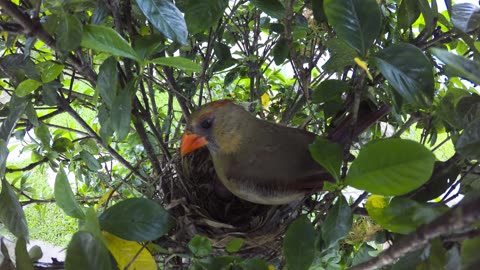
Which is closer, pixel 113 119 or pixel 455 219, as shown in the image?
pixel 455 219

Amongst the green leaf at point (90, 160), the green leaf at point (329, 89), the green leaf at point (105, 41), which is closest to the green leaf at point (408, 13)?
the green leaf at point (329, 89)

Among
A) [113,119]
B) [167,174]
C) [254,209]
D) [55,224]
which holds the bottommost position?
[55,224]

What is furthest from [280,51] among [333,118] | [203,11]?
[203,11]

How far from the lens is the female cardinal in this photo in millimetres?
712

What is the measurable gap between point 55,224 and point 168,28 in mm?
2074

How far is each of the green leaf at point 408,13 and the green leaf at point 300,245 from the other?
0.27 m

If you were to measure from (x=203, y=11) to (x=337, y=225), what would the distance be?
0.25 meters

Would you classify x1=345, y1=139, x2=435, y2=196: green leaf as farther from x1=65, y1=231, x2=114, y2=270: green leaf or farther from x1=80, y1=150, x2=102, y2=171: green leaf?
x1=80, y1=150, x2=102, y2=171: green leaf

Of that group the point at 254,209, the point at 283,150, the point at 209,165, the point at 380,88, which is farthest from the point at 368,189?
the point at 209,165

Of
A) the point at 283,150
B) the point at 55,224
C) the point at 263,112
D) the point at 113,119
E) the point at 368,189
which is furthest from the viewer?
the point at 55,224

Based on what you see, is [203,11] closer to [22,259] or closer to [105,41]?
[105,41]

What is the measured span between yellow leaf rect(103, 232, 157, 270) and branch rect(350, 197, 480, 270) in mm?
278

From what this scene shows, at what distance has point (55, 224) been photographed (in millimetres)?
2303

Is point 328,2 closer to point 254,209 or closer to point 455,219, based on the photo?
point 455,219
